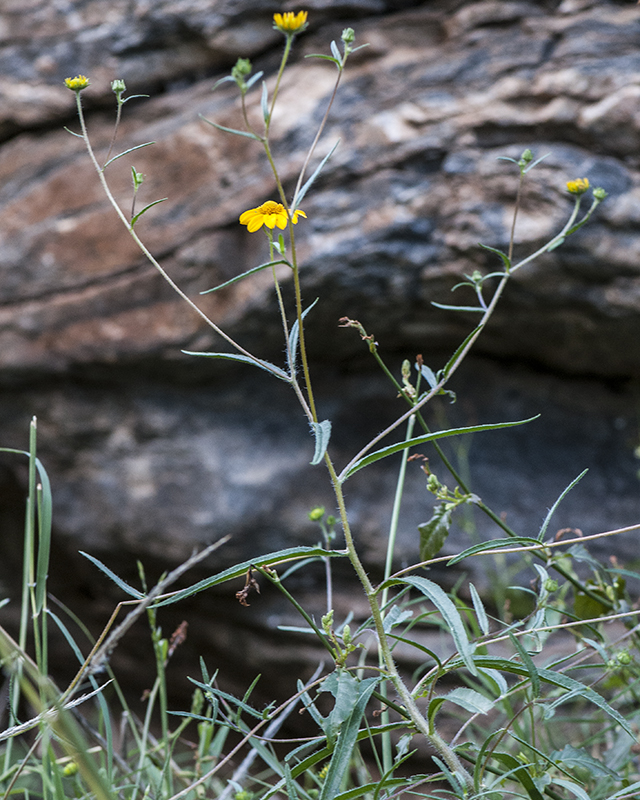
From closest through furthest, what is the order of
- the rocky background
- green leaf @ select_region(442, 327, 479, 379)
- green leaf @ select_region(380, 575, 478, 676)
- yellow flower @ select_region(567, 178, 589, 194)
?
green leaf @ select_region(380, 575, 478, 676) → green leaf @ select_region(442, 327, 479, 379) → yellow flower @ select_region(567, 178, 589, 194) → the rocky background

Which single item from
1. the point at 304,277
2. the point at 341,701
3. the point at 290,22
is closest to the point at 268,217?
the point at 290,22

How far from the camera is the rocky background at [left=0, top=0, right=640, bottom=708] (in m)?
1.52

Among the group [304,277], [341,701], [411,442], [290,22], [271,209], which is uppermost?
[290,22]

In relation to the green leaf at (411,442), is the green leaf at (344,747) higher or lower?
lower

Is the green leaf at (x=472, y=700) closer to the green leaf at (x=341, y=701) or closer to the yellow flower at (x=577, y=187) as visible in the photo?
the green leaf at (x=341, y=701)

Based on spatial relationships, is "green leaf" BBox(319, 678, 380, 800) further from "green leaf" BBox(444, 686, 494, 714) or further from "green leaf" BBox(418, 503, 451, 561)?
"green leaf" BBox(418, 503, 451, 561)

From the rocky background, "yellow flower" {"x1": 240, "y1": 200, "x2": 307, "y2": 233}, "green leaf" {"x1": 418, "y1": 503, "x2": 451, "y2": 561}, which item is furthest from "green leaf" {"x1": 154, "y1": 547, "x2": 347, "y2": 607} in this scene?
the rocky background

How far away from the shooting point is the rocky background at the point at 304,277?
1521 millimetres

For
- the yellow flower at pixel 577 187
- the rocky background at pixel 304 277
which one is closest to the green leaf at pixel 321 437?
the yellow flower at pixel 577 187

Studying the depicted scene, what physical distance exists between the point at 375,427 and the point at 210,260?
2.03ft

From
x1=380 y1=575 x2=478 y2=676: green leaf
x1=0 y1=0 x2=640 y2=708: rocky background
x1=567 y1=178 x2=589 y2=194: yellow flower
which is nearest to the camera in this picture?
x1=380 y1=575 x2=478 y2=676: green leaf

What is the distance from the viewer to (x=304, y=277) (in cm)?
162

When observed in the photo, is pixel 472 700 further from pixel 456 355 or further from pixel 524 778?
pixel 456 355

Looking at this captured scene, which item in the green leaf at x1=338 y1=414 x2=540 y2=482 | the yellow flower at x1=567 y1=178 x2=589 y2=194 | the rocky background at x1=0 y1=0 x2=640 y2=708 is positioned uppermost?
the yellow flower at x1=567 y1=178 x2=589 y2=194
